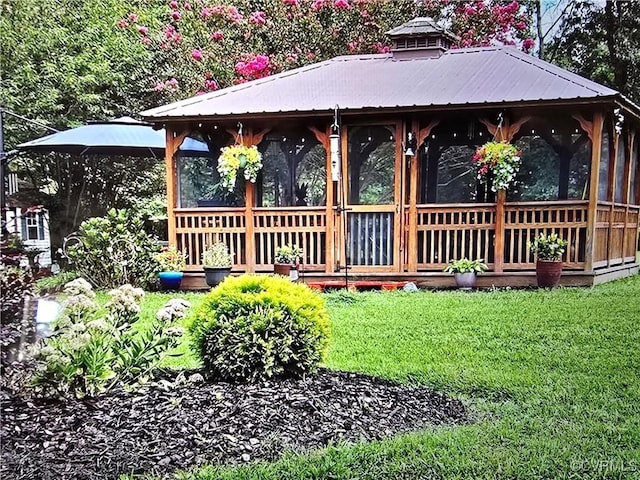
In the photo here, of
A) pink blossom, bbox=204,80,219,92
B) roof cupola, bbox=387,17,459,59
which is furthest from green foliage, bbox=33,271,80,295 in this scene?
roof cupola, bbox=387,17,459,59

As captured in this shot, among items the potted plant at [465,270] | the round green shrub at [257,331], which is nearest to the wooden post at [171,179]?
the round green shrub at [257,331]

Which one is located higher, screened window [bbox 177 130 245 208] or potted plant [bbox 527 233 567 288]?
screened window [bbox 177 130 245 208]

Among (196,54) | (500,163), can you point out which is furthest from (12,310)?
(500,163)

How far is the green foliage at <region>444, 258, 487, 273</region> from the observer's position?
306 cm

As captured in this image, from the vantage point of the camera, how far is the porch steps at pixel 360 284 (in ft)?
9.93

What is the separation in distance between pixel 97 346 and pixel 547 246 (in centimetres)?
238

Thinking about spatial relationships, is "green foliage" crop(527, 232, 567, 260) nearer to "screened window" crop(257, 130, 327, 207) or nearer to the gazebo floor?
the gazebo floor

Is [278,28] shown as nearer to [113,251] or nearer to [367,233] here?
[113,251]

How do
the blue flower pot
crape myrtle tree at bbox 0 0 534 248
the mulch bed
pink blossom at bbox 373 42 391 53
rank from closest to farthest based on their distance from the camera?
the mulch bed → crape myrtle tree at bbox 0 0 534 248 → pink blossom at bbox 373 42 391 53 → the blue flower pot

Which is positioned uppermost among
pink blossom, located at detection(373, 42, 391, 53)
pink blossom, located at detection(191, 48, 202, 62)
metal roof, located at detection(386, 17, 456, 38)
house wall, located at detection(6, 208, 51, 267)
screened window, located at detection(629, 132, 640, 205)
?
metal roof, located at detection(386, 17, 456, 38)

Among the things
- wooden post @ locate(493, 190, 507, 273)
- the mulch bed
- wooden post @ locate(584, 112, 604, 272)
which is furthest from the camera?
wooden post @ locate(493, 190, 507, 273)

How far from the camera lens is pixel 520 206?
134 inches

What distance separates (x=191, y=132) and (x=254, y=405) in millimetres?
2249

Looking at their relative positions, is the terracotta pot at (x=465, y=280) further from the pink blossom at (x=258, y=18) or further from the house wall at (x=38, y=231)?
the house wall at (x=38, y=231)
